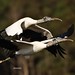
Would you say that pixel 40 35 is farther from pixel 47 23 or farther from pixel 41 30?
pixel 47 23

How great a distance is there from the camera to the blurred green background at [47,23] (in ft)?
77.7

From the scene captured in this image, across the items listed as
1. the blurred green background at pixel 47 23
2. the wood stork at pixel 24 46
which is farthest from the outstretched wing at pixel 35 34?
→ the blurred green background at pixel 47 23

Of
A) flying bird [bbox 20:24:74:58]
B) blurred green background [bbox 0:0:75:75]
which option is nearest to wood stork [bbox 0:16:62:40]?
flying bird [bbox 20:24:74:58]

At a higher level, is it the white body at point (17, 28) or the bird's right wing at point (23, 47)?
the white body at point (17, 28)

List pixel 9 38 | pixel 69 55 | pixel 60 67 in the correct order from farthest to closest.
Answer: pixel 69 55 → pixel 60 67 → pixel 9 38

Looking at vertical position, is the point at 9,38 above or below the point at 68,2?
below

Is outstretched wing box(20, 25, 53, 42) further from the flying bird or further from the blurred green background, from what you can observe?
the blurred green background

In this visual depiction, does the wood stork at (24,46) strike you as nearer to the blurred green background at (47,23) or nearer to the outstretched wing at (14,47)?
the outstretched wing at (14,47)

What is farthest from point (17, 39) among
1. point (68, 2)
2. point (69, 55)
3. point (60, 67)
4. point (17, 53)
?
point (68, 2)

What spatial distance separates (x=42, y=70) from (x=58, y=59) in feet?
2.88

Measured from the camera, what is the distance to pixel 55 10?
29.1 meters

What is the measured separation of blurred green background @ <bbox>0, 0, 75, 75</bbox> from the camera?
23.7 m

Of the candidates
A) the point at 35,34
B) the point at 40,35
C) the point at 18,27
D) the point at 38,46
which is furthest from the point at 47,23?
the point at 18,27

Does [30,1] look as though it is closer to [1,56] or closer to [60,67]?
[60,67]
